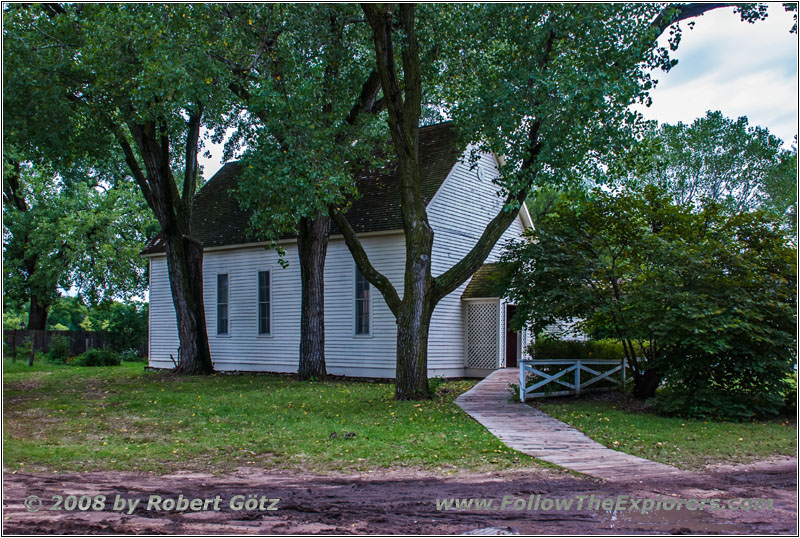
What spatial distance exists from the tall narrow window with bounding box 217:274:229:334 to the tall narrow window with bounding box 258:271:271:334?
1.82m

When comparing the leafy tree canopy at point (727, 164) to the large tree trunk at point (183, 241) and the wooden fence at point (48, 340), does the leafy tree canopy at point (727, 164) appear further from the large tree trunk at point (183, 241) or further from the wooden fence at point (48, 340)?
the wooden fence at point (48, 340)

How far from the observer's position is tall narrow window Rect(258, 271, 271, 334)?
79.4 feet

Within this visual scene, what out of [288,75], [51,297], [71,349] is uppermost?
[288,75]

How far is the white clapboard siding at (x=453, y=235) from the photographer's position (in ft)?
68.1

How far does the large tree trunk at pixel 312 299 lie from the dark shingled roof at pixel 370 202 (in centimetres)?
136

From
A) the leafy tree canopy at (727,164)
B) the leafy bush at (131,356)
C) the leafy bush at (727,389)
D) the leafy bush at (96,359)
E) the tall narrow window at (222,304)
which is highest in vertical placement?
the leafy tree canopy at (727,164)

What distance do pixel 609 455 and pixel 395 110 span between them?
8778 mm

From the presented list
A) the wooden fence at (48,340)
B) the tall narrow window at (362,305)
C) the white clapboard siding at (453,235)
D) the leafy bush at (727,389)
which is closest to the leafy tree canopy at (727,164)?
the white clapboard siding at (453,235)

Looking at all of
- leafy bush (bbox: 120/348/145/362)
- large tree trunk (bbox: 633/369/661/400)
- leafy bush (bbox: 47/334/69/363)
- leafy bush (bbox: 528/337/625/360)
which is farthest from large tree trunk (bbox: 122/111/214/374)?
leafy bush (bbox: 120/348/145/362)

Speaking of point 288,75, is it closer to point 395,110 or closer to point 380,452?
point 395,110

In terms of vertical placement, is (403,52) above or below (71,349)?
above

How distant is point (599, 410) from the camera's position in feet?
45.4

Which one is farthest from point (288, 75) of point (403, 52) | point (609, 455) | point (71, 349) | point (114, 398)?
point (71, 349)

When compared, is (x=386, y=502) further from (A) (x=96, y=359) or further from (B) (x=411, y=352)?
(A) (x=96, y=359)
